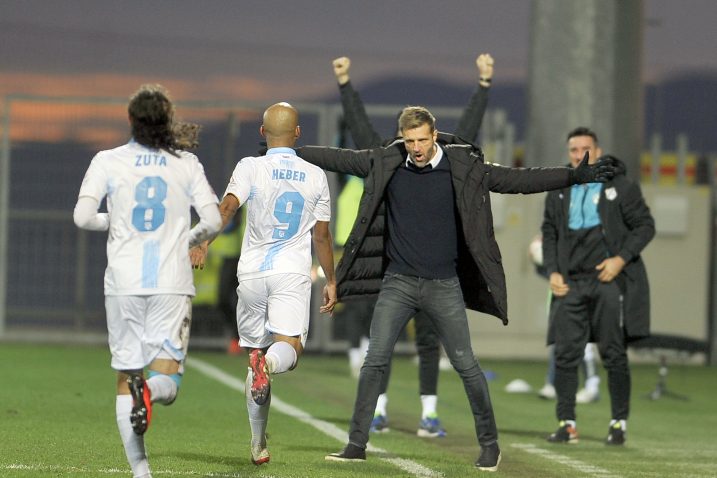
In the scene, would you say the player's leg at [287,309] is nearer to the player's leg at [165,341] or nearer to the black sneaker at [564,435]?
the player's leg at [165,341]

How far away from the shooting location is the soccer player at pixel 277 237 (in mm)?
8180

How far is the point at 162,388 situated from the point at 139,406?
23 centimetres

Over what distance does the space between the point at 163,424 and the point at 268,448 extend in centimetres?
148

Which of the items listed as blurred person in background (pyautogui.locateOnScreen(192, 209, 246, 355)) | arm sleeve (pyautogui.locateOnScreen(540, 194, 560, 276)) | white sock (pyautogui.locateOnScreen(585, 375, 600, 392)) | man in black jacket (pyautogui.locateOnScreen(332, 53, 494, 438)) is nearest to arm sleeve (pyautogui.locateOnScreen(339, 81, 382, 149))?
man in black jacket (pyautogui.locateOnScreen(332, 53, 494, 438))

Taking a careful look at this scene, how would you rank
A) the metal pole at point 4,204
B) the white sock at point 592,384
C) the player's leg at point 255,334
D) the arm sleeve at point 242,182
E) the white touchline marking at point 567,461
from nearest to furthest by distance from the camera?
the arm sleeve at point 242,182, the player's leg at point 255,334, the white touchline marking at point 567,461, the white sock at point 592,384, the metal pole at point 4,204

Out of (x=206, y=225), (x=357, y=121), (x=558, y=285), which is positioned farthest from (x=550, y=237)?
(x=206, y=225)

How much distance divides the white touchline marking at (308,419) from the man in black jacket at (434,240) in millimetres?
340

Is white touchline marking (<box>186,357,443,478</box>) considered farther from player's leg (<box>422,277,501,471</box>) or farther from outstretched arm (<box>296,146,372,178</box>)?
outstretched arm (<box>296,146,372,178</box>)

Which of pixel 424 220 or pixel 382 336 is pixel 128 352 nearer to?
pixel 382 336

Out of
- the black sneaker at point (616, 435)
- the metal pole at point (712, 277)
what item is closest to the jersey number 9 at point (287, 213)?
the black sneaker at point (616, 435)

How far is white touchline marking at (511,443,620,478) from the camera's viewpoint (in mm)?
8914

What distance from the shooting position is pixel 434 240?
873cm

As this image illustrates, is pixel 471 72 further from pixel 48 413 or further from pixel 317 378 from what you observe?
pixel 48 413

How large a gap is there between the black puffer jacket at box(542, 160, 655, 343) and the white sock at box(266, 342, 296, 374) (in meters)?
3.23
